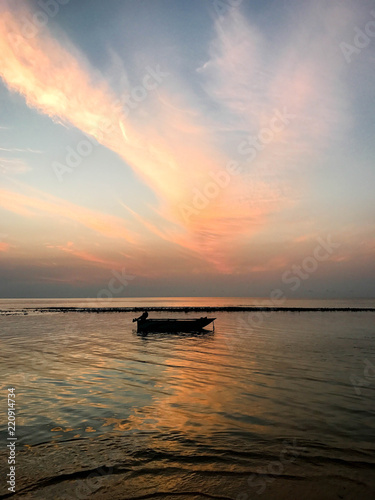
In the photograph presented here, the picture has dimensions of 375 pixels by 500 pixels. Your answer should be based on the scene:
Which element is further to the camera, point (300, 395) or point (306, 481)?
point (300, 395)

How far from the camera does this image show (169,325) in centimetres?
4450

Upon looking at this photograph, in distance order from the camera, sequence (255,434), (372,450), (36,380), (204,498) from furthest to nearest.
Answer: (36,380)
(255,434)
(372,450)
(204,498)

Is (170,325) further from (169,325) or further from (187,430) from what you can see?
(187,430)

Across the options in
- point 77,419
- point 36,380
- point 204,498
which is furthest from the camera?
point 36,380

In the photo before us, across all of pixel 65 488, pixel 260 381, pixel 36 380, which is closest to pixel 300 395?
pixel 260 381

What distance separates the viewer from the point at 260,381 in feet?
57.4

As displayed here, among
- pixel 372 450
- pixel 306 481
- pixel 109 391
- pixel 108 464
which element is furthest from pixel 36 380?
pixel 372 450

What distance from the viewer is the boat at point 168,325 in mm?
43931

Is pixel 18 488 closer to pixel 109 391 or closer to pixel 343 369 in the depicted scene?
pixel 109 391

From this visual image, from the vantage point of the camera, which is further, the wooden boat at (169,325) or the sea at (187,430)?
the wooden boat at (169,325)

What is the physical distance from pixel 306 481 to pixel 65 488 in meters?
5.68

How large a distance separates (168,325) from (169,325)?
141mm
